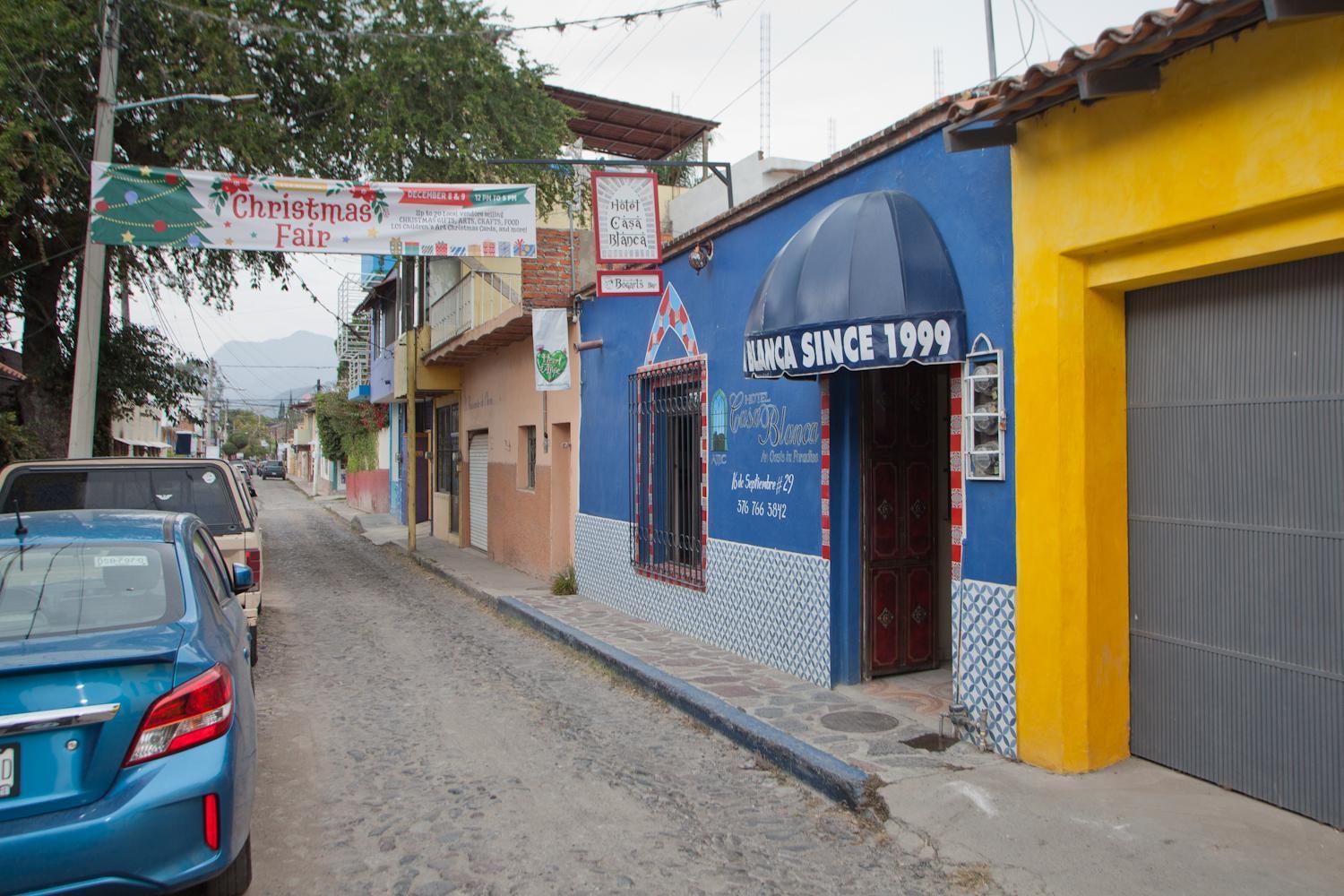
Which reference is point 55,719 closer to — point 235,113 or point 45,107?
point 45,107

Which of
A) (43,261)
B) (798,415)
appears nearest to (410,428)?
(43,261)

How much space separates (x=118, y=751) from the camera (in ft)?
10.3

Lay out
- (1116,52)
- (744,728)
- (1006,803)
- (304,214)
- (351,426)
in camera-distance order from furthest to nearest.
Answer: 1. (351,426)
2. (304,214)
3. (744,728)
4. (1006,803)
5. (1116,52)

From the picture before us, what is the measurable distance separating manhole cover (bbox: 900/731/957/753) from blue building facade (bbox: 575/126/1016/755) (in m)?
0.26

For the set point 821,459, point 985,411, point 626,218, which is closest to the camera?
point 985,411

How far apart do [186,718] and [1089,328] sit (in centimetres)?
456

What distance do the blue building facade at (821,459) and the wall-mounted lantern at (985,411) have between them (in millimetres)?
20

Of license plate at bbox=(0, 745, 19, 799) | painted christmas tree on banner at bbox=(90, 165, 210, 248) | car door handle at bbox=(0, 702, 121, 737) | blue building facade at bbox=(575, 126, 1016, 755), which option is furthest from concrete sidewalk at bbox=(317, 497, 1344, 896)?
painted christmas tree on banner at bbox=(90, 165, 210, 248)

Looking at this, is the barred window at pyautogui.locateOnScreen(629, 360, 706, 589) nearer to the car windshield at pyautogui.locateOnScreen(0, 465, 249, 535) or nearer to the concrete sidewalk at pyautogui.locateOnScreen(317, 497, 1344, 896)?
the concrete sidewalk at pyautogui.locateOnScreen(317, 497, 1344, 896)

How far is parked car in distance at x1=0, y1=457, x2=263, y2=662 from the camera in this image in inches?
303

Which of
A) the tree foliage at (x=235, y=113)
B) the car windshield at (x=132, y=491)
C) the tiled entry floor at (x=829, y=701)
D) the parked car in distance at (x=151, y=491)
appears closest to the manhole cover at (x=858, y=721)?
the tiled entry floor at (x=829, y=701)

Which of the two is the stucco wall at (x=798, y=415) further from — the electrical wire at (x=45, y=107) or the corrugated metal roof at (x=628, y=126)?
the corrugated metal roof at (x=628, y=126)

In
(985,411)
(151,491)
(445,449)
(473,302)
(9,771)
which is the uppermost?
(473,302)

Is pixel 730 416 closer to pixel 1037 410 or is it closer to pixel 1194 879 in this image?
pixel 1037 410
